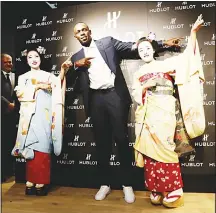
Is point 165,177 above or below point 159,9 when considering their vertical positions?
below

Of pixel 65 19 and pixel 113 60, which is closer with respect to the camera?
pixel 113 60

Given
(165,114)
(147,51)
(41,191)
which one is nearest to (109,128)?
(165,114)

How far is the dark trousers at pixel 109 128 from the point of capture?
223cm

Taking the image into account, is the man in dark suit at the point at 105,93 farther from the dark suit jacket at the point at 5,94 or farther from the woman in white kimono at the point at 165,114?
the dark suit jacket at the point at 5,94

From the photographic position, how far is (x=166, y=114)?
2.01 metres

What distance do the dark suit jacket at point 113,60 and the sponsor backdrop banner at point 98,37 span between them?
0.09 m

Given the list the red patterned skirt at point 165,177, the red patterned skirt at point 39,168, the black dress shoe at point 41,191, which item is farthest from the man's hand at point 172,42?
the black dress shoe at point 41,191

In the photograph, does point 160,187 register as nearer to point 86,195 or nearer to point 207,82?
point 86,195

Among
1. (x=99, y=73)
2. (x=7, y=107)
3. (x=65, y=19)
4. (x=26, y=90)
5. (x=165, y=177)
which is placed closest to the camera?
(x=165, y=177)

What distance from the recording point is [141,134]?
2072mm

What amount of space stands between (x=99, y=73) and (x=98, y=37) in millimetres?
421

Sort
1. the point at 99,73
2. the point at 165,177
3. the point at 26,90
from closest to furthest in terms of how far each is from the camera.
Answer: the point at 165,177
the point at 99,73
the point at 26,90

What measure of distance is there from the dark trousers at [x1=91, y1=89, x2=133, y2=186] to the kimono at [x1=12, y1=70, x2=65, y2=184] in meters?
0.35

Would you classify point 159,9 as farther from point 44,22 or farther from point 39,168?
point 39,168
